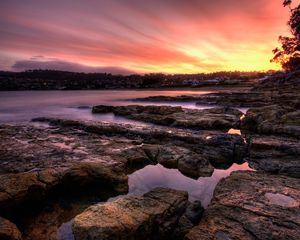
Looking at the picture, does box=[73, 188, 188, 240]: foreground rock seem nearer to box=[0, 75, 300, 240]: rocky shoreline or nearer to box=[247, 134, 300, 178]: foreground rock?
box=[0, 75, 300, 240]: rocky shoreline

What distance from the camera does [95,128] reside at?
47.8ft

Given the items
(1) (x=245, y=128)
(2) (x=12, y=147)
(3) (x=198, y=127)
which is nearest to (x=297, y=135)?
(1) (x=245, y=128)

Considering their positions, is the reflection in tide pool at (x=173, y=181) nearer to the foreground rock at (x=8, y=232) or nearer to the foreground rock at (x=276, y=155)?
the foreground rock at (x=276, y=155)

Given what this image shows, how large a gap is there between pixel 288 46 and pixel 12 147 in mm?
37398

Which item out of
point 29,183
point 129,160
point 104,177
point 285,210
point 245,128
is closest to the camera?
point 285,210

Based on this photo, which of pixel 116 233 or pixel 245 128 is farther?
pixel 245 128

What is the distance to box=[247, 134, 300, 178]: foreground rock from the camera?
311 inches

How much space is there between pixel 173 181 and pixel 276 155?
377cm

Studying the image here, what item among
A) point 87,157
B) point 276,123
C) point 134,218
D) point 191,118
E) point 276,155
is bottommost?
point 87,157

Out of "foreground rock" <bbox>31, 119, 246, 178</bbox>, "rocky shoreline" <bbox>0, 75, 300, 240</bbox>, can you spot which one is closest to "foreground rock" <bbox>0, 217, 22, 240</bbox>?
"rocky shoreline" <bbox>0, 75, 300, 240</bbox>

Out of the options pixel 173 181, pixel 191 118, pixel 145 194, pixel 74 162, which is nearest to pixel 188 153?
pixel 173 181

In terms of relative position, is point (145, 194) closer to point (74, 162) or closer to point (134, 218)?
point (134, 218)

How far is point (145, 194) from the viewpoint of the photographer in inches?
231

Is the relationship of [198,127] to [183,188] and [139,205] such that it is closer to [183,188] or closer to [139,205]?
[183,188]
